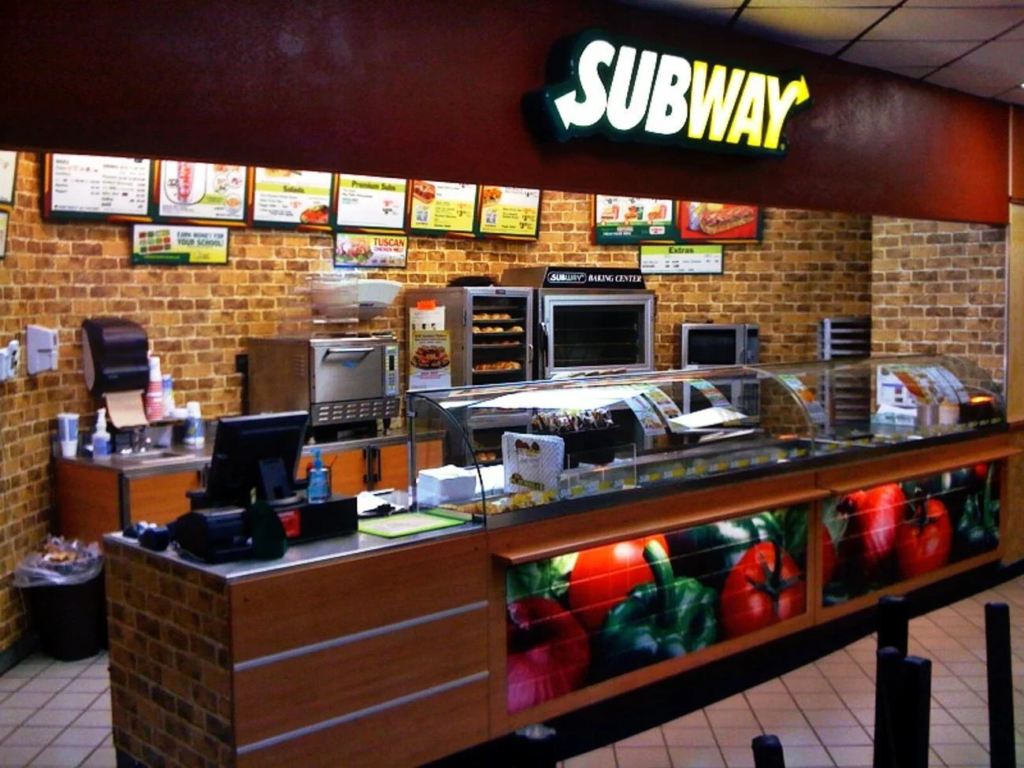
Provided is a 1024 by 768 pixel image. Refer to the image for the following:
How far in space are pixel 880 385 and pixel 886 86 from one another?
1840mm

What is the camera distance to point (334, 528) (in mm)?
3971

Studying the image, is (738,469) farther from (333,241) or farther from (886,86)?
(333,241)

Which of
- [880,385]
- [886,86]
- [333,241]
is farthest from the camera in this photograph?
[333,241]

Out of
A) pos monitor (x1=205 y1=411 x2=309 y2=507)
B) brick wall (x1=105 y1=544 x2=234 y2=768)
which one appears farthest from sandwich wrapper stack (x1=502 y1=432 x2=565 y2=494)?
brick wall (x1=105 y1=544 x2=234 y2=768)

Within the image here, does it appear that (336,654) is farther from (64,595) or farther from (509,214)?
(509,214)

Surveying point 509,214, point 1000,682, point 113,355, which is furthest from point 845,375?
point 113,355

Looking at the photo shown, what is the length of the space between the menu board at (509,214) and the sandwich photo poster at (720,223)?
3.94ft

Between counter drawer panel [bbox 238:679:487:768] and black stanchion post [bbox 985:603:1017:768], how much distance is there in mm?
1859

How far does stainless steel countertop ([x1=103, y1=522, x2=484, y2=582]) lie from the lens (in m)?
3.53

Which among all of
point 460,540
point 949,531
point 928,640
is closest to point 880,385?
point 949,531

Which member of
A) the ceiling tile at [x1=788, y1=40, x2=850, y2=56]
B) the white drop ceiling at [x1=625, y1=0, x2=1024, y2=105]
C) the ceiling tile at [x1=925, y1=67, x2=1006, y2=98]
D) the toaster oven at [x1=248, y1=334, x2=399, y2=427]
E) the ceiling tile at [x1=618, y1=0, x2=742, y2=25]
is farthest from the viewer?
the toaster oven at [x1=248, y1=334, x2=399, y2=427]

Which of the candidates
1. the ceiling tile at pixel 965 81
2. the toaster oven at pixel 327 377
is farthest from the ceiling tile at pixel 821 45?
the toaster oven at pixel 327 377

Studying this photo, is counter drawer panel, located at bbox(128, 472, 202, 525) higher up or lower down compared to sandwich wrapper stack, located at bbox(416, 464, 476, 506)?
lower down

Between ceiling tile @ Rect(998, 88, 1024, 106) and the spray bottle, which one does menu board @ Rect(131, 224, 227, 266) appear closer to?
the spray bottle
